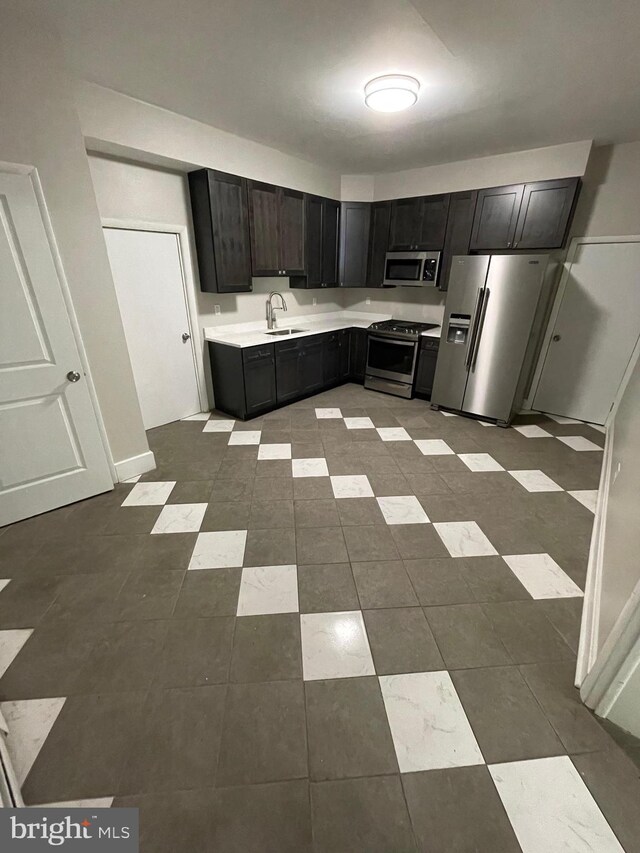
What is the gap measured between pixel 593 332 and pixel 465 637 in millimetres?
3707

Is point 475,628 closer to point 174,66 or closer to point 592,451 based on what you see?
point 592,451

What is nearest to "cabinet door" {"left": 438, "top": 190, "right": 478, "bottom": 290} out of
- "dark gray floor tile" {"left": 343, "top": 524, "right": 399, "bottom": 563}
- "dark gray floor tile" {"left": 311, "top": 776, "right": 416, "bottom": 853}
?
"dark gray floor tile" {"left": 343, "top": 524, "right": 399, "bottom": 563}

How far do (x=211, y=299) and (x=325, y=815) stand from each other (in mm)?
3967

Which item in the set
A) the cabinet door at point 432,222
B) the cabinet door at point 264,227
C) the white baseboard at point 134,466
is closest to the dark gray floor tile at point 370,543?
the white baseboard at point 134,466

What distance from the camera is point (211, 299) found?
12.5 feet

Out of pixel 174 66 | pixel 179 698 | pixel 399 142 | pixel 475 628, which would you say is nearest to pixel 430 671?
pixel 475 628

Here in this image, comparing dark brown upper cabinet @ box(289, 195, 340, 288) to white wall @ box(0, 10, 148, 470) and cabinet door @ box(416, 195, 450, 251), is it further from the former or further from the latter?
white wall @ box(0, 10, 148, 470)

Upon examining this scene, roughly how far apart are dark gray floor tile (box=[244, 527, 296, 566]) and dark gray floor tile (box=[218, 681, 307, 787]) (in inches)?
25.5

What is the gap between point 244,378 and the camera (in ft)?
11.9

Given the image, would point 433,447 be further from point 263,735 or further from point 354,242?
point 354,242

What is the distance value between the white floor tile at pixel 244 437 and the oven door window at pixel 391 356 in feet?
6.68

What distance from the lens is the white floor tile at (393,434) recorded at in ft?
11.5

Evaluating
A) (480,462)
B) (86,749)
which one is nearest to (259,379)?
(480,462)

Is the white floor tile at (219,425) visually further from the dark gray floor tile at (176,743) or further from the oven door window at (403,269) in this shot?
the oven door window at (403,269)
